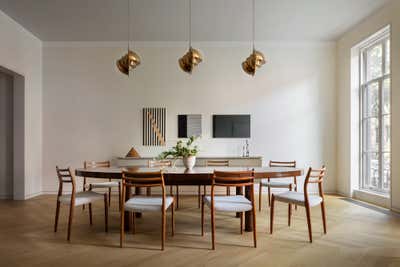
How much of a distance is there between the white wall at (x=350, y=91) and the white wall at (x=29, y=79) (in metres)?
5.99

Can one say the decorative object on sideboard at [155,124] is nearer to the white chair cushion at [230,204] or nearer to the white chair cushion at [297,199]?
the white chair cushion at [230,204]

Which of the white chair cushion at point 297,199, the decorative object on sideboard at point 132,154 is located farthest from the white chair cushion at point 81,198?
the decorative object on sideboard at point 132,154

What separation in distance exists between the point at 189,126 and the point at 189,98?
573 millimetres

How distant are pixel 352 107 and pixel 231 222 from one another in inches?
138

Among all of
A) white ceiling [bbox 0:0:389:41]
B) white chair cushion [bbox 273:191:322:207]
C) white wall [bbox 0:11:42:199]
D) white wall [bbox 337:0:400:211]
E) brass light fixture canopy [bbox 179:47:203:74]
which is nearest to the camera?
white chair cushion [bbox 273:191:322:207]

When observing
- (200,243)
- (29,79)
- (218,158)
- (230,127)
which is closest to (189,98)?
(230,127)

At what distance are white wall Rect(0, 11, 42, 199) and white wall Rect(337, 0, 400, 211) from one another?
599cm

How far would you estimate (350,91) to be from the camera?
6.06m

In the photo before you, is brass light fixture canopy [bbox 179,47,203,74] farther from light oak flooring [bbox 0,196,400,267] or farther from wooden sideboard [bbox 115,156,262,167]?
wooden sideboard [bbox 115,156,262,167]

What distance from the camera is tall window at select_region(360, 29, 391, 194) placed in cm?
528

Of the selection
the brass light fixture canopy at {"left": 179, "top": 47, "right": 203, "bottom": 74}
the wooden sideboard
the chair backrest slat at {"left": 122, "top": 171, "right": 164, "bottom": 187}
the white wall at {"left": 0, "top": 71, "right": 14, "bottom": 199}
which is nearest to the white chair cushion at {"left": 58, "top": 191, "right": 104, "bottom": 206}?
the chair backrest slat at {"left": 122, "top": 171, "right": 164, "bottom": 187}

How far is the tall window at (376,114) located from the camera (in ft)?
17.3

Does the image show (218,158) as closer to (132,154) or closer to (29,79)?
(132,154)

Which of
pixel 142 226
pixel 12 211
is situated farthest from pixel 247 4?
pixel 12 211
